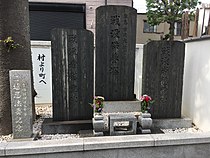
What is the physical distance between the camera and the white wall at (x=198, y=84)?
14.0 ft

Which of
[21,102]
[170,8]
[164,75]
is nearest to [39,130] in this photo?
[21,102]

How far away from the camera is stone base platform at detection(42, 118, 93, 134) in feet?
13.0

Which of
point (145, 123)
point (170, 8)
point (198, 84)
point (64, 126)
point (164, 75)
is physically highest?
point (170, 8)

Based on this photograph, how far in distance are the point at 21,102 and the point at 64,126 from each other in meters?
1.19

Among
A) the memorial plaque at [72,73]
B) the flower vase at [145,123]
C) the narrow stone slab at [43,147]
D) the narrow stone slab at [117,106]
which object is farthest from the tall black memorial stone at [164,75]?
the narrow stone slab at [43,147]

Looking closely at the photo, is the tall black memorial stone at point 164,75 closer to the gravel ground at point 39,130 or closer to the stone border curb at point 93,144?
the gravel ground at point 39,130

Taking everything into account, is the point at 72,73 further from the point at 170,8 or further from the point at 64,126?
the point at 170,8

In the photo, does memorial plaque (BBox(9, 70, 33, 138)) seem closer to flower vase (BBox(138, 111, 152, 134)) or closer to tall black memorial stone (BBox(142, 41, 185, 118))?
flower vase (BBox(138, 111, 152, 134))

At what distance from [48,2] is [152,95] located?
6121 mm

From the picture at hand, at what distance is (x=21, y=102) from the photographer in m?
3.36

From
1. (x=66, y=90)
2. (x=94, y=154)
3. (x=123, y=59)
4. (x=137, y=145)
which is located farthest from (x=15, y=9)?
(x=137, y=145)

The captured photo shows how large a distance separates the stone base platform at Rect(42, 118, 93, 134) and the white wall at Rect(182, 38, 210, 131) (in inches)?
118

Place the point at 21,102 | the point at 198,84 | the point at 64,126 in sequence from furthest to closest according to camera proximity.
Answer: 1. the point at 198,84
2. the point at 64,126
3. the point at 21,102

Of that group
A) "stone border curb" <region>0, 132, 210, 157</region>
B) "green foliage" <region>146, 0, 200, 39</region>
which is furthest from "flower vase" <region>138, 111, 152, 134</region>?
"green foliage" <region>146, 0, 200, 39</region>
